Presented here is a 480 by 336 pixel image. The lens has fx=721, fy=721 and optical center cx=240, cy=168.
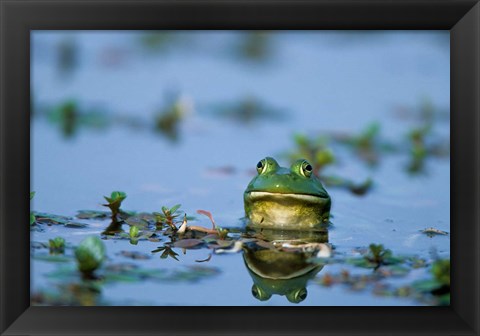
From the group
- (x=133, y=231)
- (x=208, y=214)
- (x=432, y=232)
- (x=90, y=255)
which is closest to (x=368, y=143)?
(x=432, y=232)

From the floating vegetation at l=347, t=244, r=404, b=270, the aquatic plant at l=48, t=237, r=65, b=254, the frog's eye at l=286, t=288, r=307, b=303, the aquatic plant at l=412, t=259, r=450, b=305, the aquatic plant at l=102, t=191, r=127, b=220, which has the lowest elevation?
the frog's eye at l=286, t=288, r=307, b=303

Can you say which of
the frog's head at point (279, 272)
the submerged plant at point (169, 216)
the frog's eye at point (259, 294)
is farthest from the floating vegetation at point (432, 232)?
the submerged plant at point (169, 216)

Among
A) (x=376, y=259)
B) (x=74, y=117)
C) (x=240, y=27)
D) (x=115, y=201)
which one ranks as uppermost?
(x=240, y=27)

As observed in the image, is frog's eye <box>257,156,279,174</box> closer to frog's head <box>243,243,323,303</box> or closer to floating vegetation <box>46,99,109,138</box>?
frog's head <box>243,243,323,303</box>

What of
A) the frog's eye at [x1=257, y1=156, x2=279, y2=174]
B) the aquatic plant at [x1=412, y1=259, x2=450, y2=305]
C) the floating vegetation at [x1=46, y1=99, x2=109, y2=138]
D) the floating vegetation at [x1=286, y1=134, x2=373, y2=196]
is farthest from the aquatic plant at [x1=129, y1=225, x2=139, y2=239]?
the floating vegetation at [x1=46, y1=99, x2=109, y2=138]

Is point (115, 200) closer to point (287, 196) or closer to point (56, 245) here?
point (56, 245)

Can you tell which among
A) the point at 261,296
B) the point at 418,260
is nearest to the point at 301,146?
the point at 418,260

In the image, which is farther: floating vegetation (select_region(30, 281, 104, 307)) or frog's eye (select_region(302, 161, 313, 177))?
frog's eye (select_region(302, 161, 313, 177))

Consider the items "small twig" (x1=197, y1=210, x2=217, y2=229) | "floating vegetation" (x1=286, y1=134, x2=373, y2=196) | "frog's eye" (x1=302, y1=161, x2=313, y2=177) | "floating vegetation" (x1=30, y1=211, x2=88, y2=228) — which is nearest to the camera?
"small twig" (x1=197, y1=210, x2=217, y2=229)
